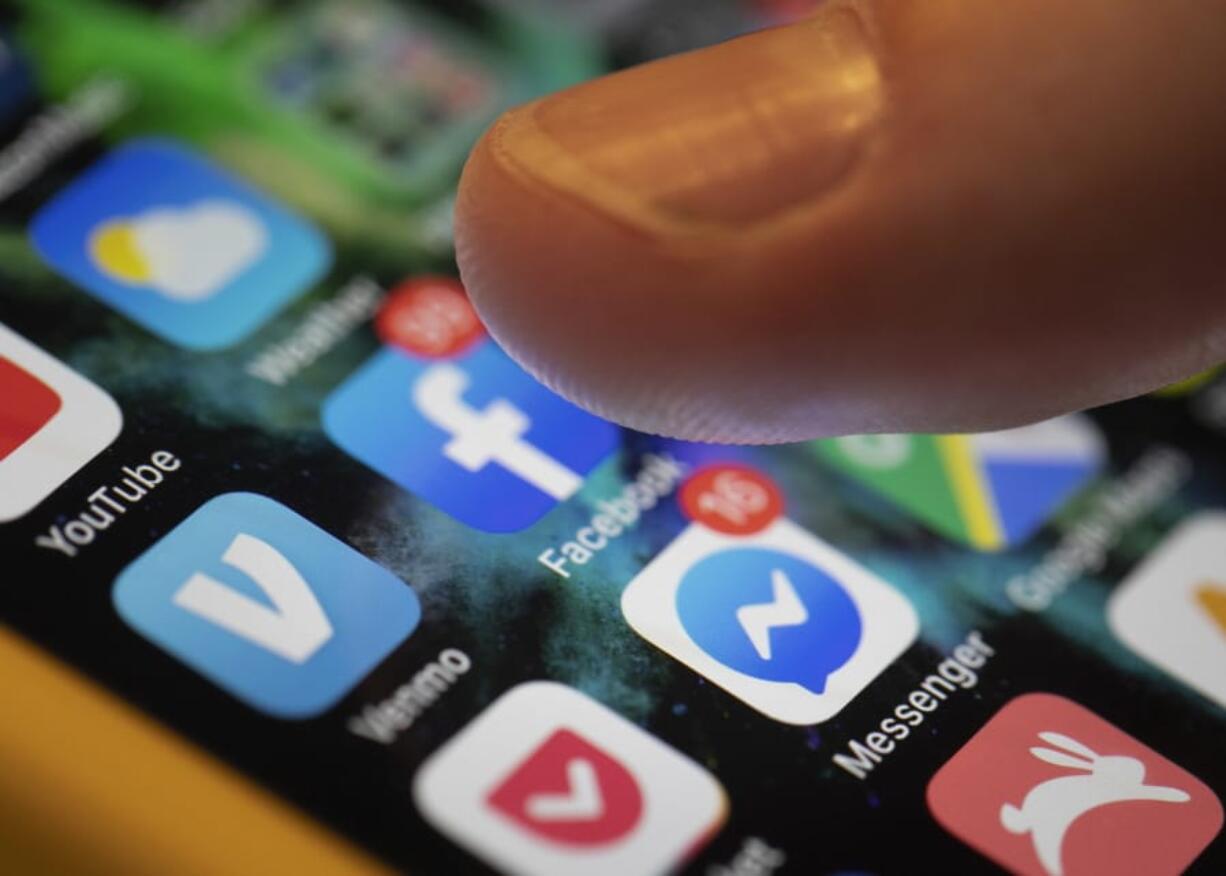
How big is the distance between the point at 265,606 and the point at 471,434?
0.26 feet

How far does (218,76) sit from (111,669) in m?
0.22

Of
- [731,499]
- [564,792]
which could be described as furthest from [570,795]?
[731,499]

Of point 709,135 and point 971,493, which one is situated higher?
point 709,135

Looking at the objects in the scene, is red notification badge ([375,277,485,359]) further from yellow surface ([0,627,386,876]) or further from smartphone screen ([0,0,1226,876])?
yellow surface ([0,627,386,876])

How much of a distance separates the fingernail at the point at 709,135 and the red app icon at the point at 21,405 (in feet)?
0.47

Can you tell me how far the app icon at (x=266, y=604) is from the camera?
14.4 inches

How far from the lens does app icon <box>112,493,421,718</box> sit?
366 millimetres

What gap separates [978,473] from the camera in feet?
1.54

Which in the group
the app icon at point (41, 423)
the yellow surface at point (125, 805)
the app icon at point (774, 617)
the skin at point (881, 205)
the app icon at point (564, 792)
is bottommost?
the yellow surface at point (125, 805)

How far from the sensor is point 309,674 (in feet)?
1.21

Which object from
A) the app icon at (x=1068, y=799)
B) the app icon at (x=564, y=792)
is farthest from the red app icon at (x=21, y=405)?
the app icon at (x=1068, y=799)

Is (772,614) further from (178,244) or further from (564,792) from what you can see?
(178,244)

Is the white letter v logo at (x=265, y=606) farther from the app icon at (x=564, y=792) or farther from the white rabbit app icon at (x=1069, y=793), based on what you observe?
the white rabbit app icon at (x=1069, y=793)

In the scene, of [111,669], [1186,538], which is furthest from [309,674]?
[1186,538]
